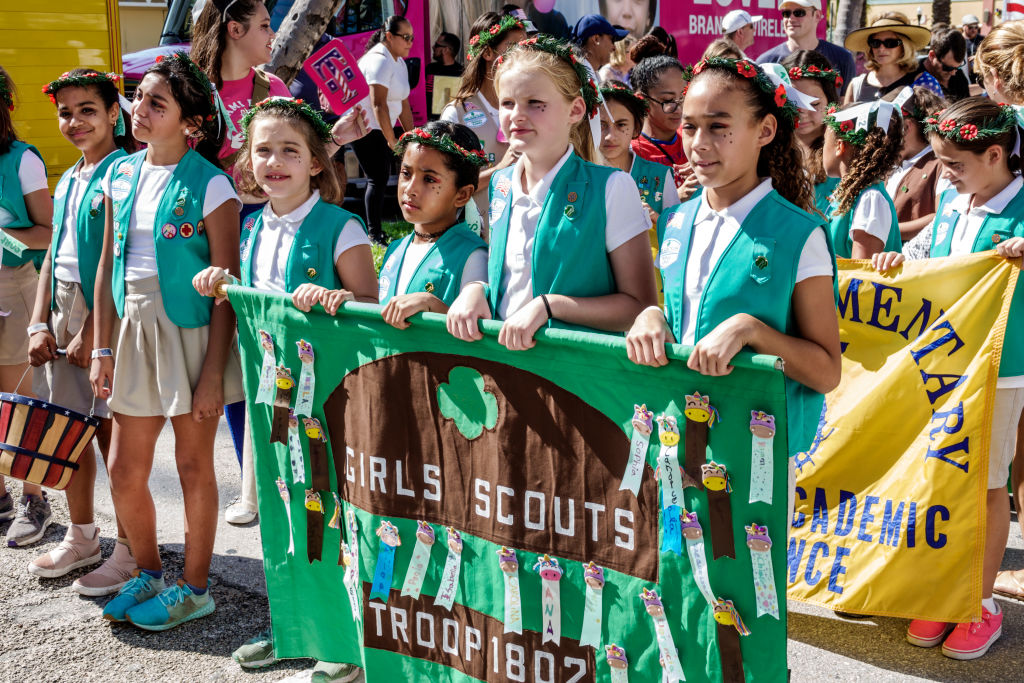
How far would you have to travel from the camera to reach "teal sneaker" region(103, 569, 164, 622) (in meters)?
3.88

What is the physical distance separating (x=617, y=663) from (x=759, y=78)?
1554 mm

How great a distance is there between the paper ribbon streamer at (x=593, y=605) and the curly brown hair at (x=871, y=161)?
→ 235cm

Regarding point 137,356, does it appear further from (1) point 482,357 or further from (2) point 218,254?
(1) point 482,357

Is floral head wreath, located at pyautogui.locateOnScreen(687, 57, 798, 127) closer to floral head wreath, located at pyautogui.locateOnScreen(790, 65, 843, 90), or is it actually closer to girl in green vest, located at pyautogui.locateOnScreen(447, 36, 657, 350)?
girl in green vest, located at pyautogui.locateOnScreen(447, 36, 657, 350)

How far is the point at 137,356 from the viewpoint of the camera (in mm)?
3816

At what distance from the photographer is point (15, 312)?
4.90 metres

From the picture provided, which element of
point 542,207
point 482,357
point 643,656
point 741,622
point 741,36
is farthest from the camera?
point 741,36

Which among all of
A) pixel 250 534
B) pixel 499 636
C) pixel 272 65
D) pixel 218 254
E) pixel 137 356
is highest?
pixel 272 65

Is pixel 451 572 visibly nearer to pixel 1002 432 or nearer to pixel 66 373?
pixel 1002 432

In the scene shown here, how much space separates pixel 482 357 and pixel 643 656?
873mm

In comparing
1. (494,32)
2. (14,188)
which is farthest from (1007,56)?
(14,188)

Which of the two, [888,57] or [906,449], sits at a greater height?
[888,57]

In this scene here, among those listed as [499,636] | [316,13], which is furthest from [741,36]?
[499,636]

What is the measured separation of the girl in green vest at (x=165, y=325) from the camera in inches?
148
